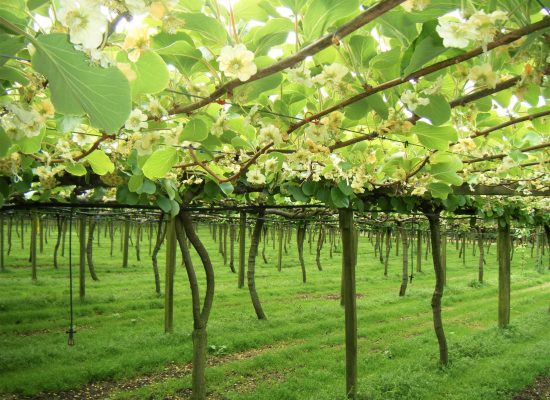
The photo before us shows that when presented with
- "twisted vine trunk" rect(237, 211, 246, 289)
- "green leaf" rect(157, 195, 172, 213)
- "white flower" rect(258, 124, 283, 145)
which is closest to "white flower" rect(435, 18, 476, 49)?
"white flower" rect(258, 124, 283, 145)

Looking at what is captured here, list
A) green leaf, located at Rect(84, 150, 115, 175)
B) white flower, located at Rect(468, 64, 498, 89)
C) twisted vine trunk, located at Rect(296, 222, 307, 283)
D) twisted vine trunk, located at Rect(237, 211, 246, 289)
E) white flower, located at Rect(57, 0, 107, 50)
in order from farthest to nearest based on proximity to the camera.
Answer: twisted vine trunk, located at Rect(296, 222, 307, 283) → twisted vine trunk, located at Rect(237, 211, 246, 289) → green leaf, located at Rect(84, 150, 115, 175) → white flower, located at Rect(468, 64, 498, 89) → white flower, located at Rect(57, 0, 107, 50)

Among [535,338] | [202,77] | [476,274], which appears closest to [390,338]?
[535,338]

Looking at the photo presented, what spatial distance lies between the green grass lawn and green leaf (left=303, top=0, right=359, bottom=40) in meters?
4.65

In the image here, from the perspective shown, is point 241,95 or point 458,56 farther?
point 241,95

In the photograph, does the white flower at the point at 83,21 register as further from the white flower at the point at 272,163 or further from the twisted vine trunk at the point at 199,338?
the twisted vine trunk at the point at 199,338

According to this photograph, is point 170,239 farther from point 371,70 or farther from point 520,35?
point 520,35

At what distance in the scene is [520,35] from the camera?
3.22 ft

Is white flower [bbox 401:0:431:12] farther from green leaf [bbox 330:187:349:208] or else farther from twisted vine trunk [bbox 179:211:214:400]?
twisted vine trunk [bbox 179:211:214:400]

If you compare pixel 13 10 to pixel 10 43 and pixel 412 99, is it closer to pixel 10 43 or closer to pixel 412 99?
pixel 10 43

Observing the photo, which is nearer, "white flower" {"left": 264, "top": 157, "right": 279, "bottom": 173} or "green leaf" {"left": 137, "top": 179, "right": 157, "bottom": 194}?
"white flower" {"left": 264, "top": 157, "right": 279, "bottom": 173}

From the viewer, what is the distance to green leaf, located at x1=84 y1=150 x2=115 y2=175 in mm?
2016

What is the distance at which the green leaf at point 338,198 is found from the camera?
3861mm

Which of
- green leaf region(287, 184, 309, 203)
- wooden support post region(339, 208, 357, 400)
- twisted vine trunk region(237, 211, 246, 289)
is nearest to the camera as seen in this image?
green leaf region(287, 184, 309, 203)

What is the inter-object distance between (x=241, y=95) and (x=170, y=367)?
18.4 ft
